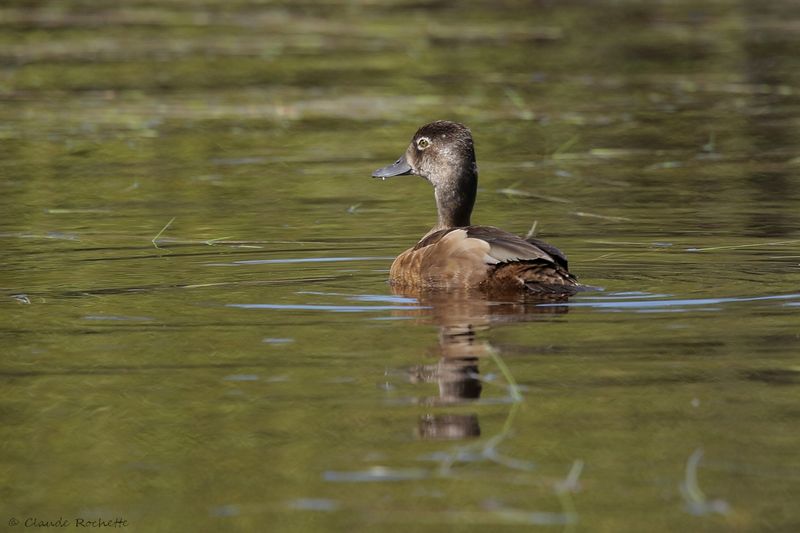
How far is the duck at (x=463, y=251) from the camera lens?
316 inches

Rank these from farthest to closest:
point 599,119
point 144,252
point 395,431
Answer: point 599,119
point 144,252
point 395,431

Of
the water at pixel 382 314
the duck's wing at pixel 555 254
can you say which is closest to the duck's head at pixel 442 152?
the water at pixel 382 314

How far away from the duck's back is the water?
16 centimetres

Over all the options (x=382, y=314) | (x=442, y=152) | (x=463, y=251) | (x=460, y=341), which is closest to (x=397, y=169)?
(x=442, y=152)

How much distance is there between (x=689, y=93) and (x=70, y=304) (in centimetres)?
1187

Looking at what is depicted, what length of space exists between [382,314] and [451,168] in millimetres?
2207

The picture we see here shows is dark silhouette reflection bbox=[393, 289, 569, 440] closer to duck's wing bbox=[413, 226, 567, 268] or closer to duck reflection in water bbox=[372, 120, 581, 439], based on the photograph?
duck reflection in water bbox=[372, 120, 581, 439]

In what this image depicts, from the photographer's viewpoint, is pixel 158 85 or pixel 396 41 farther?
pixel 396 41

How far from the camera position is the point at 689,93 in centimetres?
1869

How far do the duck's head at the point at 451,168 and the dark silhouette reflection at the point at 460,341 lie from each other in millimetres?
1386

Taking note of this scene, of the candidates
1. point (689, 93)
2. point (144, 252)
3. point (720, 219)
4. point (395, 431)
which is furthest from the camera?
point (689, 93)

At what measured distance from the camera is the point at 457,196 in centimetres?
980

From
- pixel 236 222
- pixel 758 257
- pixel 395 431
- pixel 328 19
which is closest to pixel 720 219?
pixel 758 257

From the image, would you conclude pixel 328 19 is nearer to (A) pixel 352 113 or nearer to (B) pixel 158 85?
(B) pixel 158 85
